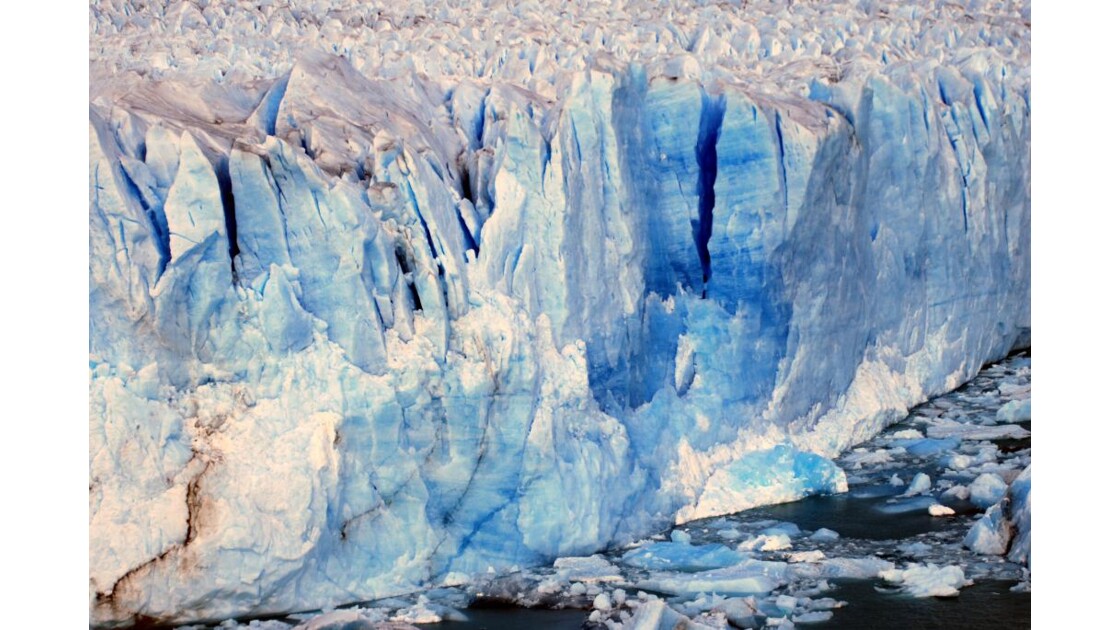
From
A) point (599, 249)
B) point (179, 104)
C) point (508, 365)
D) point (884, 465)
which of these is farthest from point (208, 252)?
point (884, 465)

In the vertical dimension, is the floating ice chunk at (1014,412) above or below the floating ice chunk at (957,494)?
above

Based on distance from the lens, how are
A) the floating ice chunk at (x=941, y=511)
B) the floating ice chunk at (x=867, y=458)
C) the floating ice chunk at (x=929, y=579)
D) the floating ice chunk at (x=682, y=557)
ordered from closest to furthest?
the floating ice chunk at (x=929, y=579), the floating ice chunk at (x=682, y=557), the floating ice chunk at (x=941, y=511), the floating ice chunk at (x=867, y=458)

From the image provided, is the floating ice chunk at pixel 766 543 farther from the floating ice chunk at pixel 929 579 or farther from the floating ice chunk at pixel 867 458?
the floating ice chunk at pixel 867 458

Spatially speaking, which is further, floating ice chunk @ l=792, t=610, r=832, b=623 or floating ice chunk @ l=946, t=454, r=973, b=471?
floating ice chunk @ l=946, t=454, r=973, b=471

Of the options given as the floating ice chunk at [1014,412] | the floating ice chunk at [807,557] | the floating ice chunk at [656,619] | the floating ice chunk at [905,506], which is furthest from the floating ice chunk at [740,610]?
the floating ice chunk at [1014,412]

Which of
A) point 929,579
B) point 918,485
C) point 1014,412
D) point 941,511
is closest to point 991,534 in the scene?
point 929,579

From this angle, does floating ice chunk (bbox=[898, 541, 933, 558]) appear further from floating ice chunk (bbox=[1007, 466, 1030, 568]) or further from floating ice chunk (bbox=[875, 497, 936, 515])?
floating ice chunk (bbox=[875, 497, 936, 515])

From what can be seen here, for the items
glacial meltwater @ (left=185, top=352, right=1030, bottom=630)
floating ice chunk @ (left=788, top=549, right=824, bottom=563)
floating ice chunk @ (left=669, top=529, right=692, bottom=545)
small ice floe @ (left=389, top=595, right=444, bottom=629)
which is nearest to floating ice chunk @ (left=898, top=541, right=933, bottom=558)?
glacial meltwater @ (left=185, top=352, right=1030, bottom=630)
